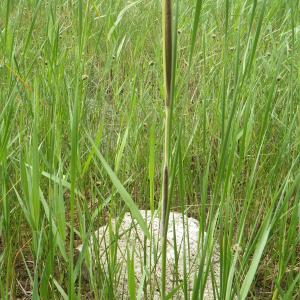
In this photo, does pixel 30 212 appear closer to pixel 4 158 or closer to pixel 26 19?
pixel 4 158

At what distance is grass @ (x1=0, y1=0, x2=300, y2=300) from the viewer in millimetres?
918

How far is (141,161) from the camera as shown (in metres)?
1.76

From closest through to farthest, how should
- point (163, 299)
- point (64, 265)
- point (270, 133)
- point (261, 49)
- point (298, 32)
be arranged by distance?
point (163, 299), point (64, 265), point (270, 133), point (298, 32), point (261, 49)

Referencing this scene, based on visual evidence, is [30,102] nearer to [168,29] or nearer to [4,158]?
[4,158]

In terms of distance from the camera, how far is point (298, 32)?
2.06 meters

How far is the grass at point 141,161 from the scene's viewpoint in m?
0.92

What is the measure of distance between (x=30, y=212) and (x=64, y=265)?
25cm

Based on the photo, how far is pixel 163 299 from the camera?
0.83 metres

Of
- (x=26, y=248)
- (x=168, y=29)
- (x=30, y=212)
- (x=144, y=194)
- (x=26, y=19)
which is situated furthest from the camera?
(x=26, y=19)

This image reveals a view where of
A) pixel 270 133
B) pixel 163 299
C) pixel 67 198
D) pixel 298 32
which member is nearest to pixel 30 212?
pixel 163 299

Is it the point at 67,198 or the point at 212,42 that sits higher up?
the point at 212,42

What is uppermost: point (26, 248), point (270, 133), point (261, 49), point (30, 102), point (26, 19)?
point (26, 19)

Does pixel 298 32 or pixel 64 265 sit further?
pixel 298 32

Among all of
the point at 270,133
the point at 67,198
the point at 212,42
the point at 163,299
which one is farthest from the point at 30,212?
the point at 212,42
